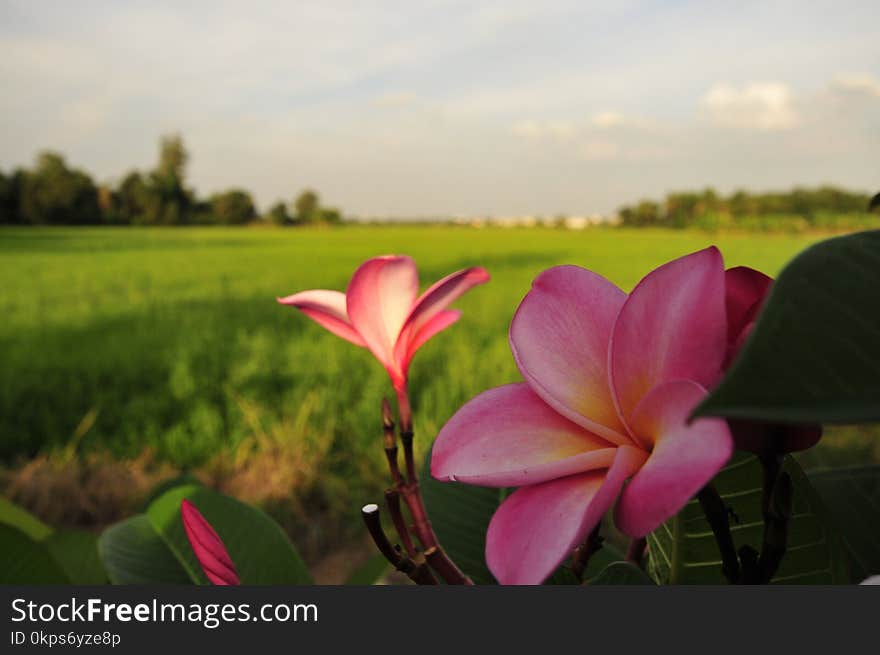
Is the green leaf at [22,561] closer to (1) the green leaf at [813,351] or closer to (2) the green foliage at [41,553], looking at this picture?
(2) the green foliage at [41,553]

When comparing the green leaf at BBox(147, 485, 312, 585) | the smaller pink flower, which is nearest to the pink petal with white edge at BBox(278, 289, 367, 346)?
the smaller pink flower

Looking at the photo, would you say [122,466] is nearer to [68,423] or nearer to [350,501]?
[350,501]

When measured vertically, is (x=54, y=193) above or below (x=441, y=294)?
above

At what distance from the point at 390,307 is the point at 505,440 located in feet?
0.22

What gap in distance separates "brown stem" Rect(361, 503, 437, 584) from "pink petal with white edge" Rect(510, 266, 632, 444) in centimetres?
5

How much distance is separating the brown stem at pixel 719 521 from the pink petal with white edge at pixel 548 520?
0.02m

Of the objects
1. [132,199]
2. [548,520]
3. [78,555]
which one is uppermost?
[132,199]

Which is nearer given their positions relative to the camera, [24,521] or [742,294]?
[742,294]

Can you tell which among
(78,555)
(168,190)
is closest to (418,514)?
(78,555)

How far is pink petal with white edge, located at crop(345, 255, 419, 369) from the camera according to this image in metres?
0.19

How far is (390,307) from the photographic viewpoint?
20 cm

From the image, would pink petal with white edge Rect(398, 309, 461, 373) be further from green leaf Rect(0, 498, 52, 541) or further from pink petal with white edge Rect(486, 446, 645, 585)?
green leaf Rect(0, 498, 52, 541)

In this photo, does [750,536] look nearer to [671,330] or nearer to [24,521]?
[671,330]

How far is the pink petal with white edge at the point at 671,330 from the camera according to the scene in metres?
0.13
